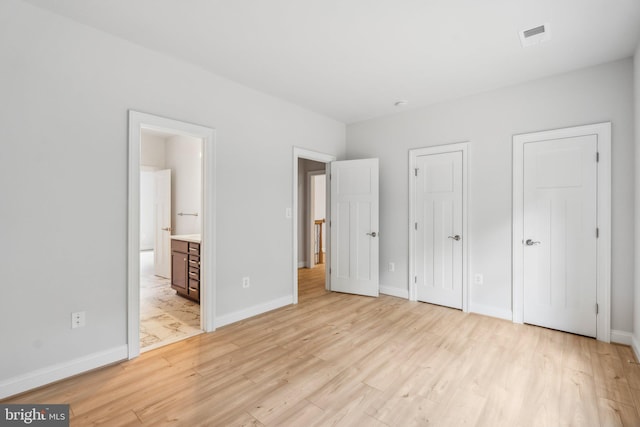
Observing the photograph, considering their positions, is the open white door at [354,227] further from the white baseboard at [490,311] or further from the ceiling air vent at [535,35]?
the ceiling air vent at [535,35]

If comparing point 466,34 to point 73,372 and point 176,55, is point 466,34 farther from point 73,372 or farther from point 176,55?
point 73,372

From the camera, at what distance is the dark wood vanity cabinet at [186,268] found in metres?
4.05

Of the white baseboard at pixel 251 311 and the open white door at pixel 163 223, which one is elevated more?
the open white door at pixel 163 223

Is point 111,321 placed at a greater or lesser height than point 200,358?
greater

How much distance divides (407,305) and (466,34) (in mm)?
3141

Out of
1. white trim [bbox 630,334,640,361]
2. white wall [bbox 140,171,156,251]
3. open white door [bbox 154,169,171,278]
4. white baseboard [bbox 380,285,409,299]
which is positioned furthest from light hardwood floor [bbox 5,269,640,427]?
white wall [bbox 140,171,156,251]

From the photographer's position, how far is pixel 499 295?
358 cm

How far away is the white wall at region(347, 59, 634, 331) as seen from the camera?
2.89 m

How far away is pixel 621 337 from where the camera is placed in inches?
114

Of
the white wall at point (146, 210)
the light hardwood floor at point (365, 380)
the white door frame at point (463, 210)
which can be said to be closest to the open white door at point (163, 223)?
the light hardwood floor at point (365, 380)

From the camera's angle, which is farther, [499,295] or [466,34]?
[499,295]

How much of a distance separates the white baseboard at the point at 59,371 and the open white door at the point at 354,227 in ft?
9.70

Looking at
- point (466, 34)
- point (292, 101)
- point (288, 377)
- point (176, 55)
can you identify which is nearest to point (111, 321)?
point (288, 377)

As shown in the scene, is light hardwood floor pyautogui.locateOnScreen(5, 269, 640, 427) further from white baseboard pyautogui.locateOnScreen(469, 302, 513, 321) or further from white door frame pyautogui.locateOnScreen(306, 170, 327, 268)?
white door frame pyautogui.locateOnScreen(306, 170, 327, 268)
